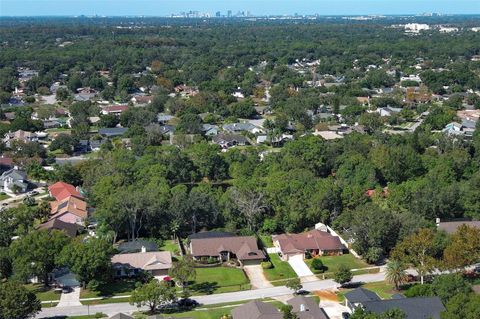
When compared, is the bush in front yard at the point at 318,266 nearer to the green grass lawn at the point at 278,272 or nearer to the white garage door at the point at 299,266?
the white garage door at the point at 299,266

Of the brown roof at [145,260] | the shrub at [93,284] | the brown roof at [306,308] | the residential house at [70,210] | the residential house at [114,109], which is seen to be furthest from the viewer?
the residential house at [114,109]

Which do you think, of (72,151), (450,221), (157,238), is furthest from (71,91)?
(450,221)

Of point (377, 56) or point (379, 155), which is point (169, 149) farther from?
point (377, 56)

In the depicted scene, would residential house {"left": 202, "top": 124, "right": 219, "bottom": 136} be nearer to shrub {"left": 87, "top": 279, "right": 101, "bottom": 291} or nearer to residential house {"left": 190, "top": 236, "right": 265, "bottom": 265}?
residential house {"left": 190, "top": 236, "right": 265, "bottom": 265}

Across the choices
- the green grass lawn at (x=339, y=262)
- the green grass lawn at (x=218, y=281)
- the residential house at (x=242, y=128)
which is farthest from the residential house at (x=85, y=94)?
the green grass lawn at (x=339, y=262)

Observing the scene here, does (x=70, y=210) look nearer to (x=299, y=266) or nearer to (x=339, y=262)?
(x=299, y=266)

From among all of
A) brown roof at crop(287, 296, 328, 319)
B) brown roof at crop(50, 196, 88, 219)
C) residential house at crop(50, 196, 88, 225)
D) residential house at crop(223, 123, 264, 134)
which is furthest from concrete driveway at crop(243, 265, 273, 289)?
residential house at crop(223, 123, 264, 134)

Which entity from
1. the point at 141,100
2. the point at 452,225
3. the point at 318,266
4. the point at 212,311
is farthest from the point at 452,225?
the point at 141,100
